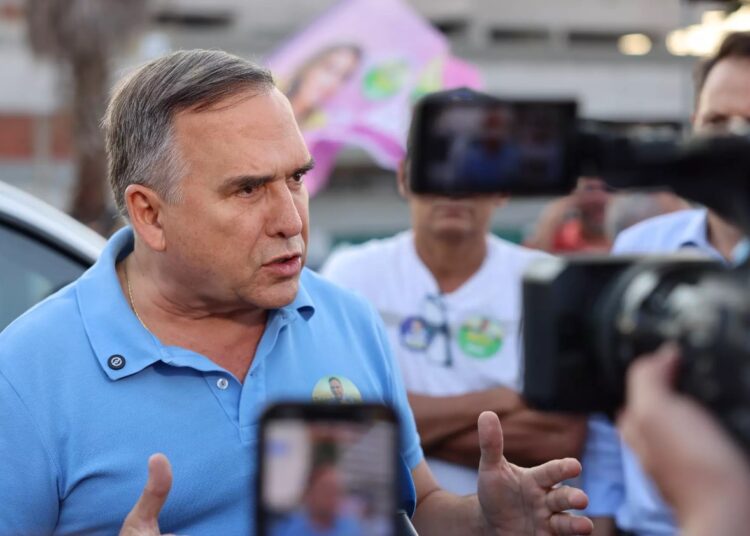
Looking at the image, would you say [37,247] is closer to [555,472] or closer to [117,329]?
[117,329]

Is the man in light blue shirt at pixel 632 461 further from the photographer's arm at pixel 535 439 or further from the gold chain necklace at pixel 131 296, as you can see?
the gold chain necklace at pixel 131 296

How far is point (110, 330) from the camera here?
244cm

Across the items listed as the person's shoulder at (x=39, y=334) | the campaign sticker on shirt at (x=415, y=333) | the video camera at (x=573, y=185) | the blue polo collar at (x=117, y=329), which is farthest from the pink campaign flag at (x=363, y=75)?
the video camera at (x=573, y=185)

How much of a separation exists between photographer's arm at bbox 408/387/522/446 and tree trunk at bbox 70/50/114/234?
883 centimetres

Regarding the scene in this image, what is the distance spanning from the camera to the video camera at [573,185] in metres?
1.40

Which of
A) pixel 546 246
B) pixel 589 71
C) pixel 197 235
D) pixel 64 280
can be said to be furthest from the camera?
pixel 589 71

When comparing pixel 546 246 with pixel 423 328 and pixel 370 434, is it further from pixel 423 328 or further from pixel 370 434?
pixel 370 434

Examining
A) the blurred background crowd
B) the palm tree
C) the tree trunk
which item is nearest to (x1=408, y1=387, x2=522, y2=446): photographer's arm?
the blurred background crowd

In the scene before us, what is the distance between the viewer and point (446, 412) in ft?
12.1

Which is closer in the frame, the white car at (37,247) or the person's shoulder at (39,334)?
the person's shoulder at (39,334)

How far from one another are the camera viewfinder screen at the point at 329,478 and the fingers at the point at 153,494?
66 centimetres

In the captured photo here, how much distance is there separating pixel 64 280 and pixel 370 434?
2129 millimetres

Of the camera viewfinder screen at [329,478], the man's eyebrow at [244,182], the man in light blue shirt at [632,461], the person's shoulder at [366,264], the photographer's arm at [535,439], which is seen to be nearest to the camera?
the camera viewfinder screen at [329,478]

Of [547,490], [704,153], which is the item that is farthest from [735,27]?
[704,153]
